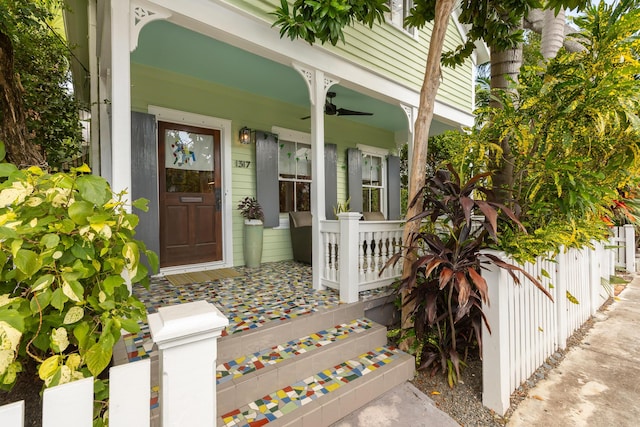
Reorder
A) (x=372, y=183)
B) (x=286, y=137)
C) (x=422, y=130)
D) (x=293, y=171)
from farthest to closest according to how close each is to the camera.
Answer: (x=372, y=183) → (x=293, y=171) → (x=286, y=137) → (x=422, y=130)

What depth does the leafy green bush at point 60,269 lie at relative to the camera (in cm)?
72

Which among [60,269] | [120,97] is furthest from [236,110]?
[60,269]

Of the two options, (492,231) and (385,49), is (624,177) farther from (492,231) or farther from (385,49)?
(385,49)

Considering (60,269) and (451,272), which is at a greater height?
(60,269)

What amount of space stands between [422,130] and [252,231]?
2776 millimetres

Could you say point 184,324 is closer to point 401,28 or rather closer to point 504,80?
point 504,80

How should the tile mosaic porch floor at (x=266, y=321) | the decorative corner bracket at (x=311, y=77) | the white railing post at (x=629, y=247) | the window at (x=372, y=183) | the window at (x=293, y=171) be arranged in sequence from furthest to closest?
1. the window at (x=372, y=183)
2. the white railing post at (x=629, y=247)
3. the window at (x=293, y=171)
4. the decorative corner bracket at (x=311, y=77)
5. the tile mosaic porch floor at (x=266, y=321)

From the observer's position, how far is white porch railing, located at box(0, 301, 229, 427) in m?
→ 0.61

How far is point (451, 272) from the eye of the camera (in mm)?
1884

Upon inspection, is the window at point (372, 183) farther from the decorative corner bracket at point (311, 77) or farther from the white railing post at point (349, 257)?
the white railing post at point (349, 257)

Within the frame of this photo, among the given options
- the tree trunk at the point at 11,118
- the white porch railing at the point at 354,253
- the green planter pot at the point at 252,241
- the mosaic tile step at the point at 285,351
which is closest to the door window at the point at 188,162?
the green planter pot at the point at 252,241

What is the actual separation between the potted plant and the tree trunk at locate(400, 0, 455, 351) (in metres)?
2.47

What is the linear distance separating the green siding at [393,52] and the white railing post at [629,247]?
346 centimetres

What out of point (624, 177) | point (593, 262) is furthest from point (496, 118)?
point (593, 262)
